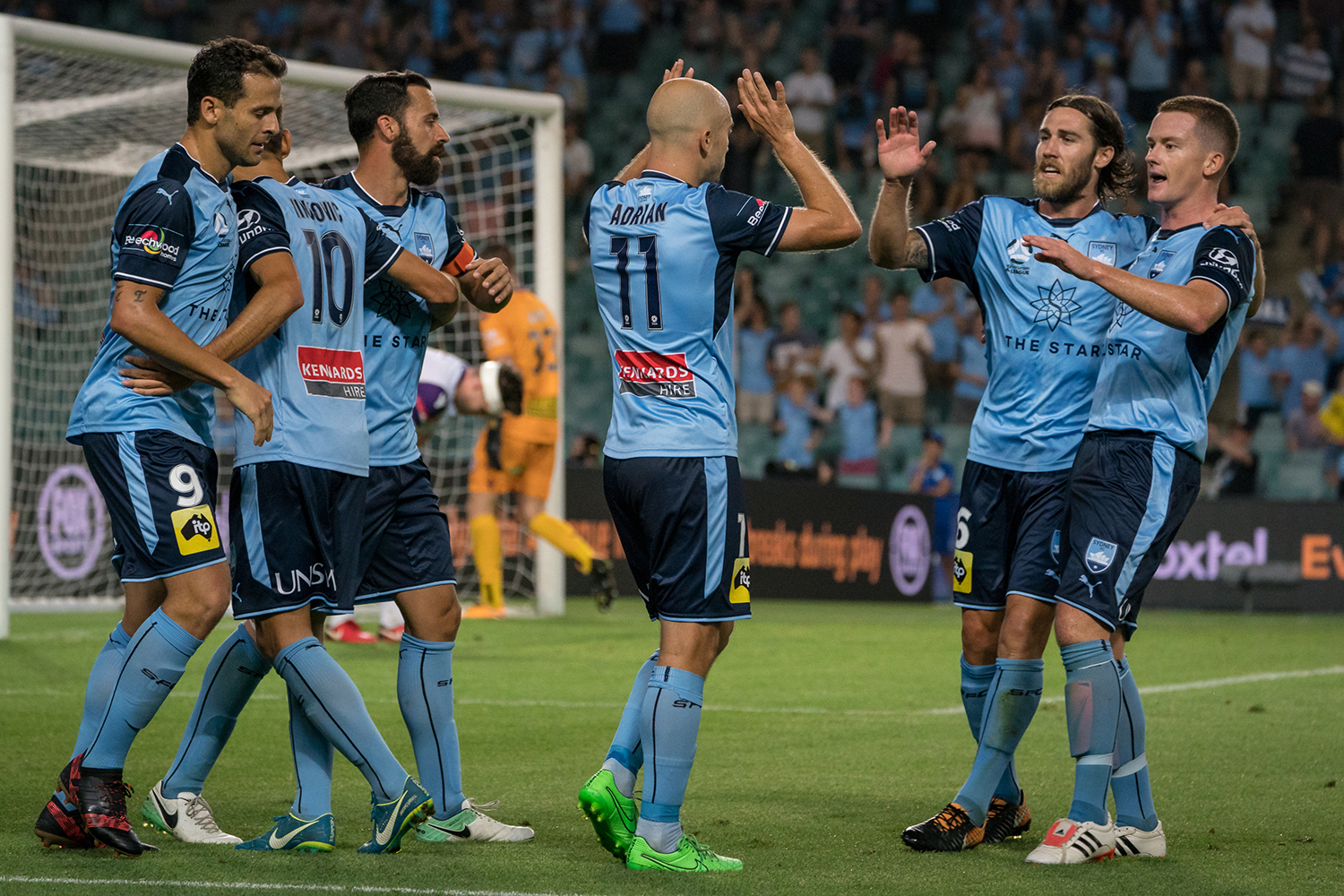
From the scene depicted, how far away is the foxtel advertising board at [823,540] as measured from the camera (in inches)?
559

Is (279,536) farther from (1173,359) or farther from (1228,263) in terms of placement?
(1228,263)

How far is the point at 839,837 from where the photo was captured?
471cm

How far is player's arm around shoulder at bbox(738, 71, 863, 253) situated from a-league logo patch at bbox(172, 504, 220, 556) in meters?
1.79

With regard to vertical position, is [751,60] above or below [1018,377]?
above

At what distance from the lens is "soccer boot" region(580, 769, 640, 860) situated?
418 cm

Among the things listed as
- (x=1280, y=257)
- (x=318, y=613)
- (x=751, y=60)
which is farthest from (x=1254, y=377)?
(x=318, y=613)

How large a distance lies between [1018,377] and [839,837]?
153 cm

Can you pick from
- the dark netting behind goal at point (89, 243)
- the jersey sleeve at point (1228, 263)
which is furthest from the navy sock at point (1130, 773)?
the dark netting behind goal at point (89, 243)

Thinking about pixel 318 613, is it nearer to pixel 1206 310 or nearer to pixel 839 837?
pixel 839 837

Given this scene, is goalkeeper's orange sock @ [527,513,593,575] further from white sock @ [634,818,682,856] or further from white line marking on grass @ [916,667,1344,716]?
Result: white sock @ [634,818,682,856]

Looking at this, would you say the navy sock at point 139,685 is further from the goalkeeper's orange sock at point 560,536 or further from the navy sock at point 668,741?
the goalkeeper's orange sock at point 560,536

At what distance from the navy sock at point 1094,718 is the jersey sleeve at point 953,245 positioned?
130 centimetres

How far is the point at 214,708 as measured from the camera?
466cm

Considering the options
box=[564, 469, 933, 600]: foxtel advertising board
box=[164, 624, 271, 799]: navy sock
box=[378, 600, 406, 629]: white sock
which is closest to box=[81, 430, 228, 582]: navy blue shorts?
box=[164, 624, 271, 799]: navy sock
